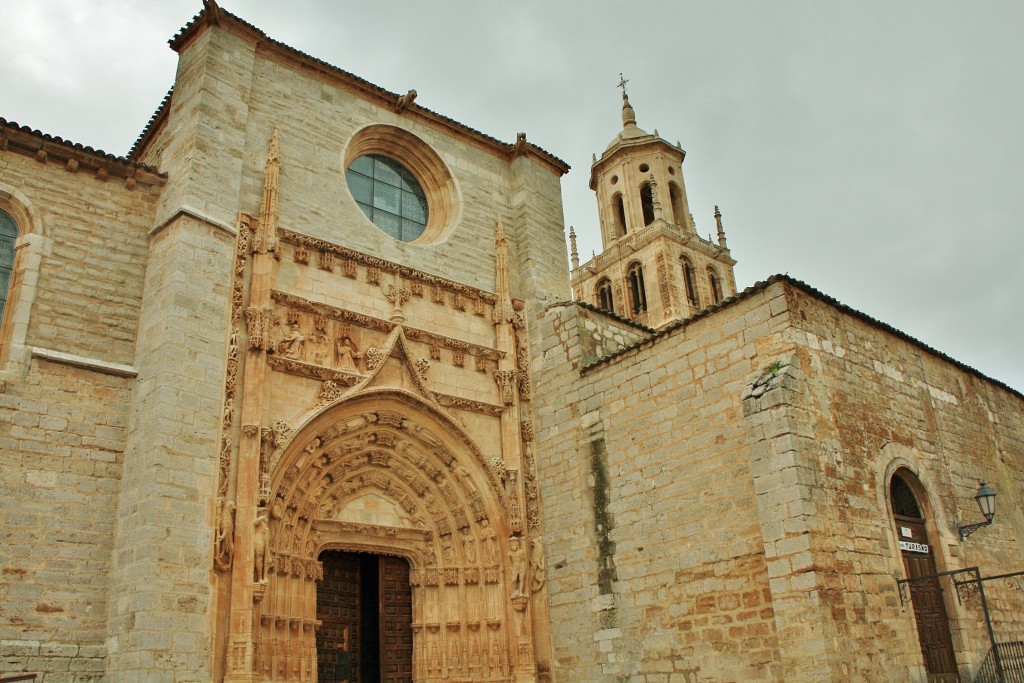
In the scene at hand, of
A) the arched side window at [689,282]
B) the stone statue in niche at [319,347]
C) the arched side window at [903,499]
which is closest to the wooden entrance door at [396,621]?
the stone statue in niche at [319,347]

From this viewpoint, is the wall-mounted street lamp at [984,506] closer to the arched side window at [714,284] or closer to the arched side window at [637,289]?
the arched side window at [637,289]

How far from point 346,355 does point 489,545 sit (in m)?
2.96

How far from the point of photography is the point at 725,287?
37.5 meters

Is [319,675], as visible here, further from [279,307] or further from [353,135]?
[353,135]

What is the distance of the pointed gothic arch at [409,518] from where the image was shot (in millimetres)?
9000

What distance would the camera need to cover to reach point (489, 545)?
1037cm

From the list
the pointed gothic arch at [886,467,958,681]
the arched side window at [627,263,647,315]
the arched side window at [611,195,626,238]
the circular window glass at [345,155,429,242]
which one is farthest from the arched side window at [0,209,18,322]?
the arched side window at [611,195,626,238]

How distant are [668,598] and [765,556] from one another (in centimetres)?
144

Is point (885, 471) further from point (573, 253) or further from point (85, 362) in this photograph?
point (573, 253)

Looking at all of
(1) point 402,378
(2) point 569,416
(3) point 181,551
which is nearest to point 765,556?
(2) point 569,416

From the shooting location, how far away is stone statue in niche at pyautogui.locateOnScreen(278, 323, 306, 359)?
9.38m

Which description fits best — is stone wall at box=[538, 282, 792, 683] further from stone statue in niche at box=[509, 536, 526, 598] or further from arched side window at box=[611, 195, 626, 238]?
arched side window at box=[611, 195, 626, 238]

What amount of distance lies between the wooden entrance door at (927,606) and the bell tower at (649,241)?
84.8ft

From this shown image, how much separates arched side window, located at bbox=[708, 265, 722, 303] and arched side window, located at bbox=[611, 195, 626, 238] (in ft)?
14.0
